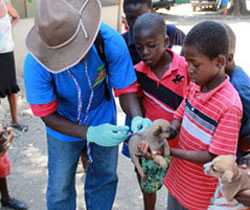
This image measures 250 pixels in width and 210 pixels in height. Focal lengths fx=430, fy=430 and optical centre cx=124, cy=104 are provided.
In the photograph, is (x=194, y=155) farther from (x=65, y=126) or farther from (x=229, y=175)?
(x=65, y=126)

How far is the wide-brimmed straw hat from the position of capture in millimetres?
1932

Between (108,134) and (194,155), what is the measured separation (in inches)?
17.3

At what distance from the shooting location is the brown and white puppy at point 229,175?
Result: 5.11ft

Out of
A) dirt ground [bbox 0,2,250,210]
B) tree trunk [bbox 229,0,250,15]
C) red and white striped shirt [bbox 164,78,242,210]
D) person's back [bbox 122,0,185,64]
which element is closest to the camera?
red and white striped shirt [bbox 164,78,242,210]

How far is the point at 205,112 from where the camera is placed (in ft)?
6.14

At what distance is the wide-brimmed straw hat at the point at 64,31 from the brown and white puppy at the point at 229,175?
0.81 metres

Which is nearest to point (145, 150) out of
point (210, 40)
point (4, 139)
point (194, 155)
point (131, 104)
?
A: point (194, 155)

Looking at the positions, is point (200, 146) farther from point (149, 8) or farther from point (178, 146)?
point (149, 8)

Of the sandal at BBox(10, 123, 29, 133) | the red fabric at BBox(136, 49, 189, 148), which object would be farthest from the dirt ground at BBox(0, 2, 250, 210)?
the red fabric at BBox(136, 49, 189, 148)

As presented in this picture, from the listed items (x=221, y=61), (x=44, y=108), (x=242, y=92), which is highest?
(x=221, y=61)

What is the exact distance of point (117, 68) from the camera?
223 cm

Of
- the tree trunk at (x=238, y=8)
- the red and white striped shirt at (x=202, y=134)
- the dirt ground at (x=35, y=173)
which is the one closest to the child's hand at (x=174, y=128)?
the red and white striped shirt at (x=202, y=134)

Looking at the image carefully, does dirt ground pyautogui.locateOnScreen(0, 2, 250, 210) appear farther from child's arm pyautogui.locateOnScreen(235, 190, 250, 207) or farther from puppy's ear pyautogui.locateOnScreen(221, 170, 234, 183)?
puppy's ear pyautogui.locateOnScreen(221, 170, 234, 183)

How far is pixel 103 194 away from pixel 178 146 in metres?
0.65
